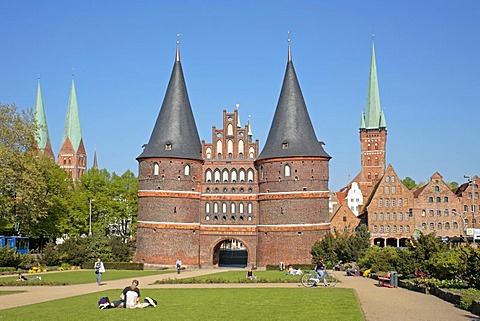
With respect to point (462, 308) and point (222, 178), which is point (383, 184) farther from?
point (462, 308)

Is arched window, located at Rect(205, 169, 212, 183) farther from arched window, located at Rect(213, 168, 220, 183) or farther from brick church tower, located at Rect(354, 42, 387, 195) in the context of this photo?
brick church tower, located at Rect(354, 42, 387, 195)

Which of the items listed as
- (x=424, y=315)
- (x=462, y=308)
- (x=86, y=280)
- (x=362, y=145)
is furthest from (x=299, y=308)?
(x=362, y=145)

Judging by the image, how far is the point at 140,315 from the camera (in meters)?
21.0

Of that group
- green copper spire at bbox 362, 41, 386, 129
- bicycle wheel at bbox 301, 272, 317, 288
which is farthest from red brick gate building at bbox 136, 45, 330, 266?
green copper spire at bbox 362, 41, 386, 129

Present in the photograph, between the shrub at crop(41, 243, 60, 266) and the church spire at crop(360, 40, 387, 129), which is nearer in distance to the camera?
the shrub at crop(41, 243, 60, 266)

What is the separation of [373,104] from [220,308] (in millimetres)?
107416

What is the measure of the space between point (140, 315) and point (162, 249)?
41.9 meters

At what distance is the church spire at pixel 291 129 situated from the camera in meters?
63.1

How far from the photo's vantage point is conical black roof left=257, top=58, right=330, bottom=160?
63.1 metres

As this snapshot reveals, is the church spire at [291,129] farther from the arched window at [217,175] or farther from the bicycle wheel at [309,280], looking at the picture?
the bicycle wheel at [309,280]

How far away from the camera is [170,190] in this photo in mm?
63312

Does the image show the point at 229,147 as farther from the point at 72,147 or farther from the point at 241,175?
the point at 72,147

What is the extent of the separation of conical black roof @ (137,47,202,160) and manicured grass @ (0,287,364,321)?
1391 inches

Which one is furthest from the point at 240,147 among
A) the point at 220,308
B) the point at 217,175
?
the point at 220,308
